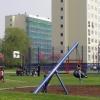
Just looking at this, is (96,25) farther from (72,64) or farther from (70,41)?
(72,64)

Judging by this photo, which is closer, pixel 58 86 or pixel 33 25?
pixel 58 86

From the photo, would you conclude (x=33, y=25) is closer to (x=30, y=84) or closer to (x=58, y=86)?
(x=30, y=84)

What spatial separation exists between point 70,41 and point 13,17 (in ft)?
229

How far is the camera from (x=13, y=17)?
177 meters

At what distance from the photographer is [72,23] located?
110312 mm

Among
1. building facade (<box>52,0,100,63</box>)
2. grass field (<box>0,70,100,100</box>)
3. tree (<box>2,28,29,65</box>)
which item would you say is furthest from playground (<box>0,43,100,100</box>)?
building facade (<box>52,0,100,63</box>)

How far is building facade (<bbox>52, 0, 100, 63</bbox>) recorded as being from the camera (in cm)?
10875

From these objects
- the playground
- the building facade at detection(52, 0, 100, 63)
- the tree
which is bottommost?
the playground

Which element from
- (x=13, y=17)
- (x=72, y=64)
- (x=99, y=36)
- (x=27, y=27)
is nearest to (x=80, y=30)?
(x=99, y=36)

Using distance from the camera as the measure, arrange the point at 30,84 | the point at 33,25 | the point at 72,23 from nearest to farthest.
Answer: the point at 30,84
the point at 72,23
the point at 33,25

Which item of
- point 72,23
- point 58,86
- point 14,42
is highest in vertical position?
point 72,23

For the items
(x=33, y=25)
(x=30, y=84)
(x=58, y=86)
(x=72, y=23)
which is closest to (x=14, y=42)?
(x=72, y=23)

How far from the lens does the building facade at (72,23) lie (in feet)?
357

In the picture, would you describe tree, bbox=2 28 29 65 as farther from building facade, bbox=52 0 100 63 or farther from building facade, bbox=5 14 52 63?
→ building facade, bbox=5 14 52 63
